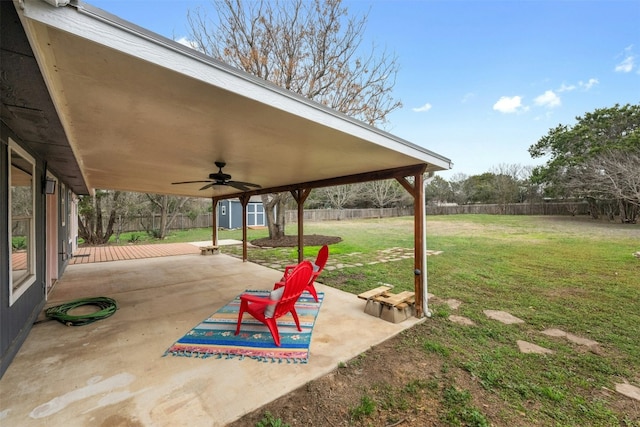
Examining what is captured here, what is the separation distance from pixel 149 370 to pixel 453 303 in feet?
13.3

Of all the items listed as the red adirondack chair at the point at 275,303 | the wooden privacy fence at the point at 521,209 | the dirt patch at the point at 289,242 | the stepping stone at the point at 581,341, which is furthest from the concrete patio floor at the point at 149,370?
the wooden privacy fence at the point at 521,209

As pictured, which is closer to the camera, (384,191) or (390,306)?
(390,306)

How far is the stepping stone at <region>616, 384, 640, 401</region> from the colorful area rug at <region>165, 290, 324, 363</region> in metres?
2.67

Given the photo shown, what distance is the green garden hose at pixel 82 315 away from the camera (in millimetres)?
3383

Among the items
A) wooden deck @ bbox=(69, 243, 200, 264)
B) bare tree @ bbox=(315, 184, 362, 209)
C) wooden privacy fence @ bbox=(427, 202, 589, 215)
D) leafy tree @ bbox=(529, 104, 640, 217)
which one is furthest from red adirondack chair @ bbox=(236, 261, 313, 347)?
wooden privacy fence @ bbox=(427, 202, 589, 215)

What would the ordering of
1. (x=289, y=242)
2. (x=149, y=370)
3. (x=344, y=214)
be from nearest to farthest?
(x=149, y=370) < (x=289, y=242) < (x=344, y=214)

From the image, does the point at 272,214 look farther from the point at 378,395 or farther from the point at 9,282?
the point at 378,395

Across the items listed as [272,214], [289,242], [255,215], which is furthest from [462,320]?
[255,215]

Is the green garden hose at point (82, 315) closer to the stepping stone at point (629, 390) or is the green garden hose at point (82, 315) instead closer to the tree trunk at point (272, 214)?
the stepping stone at point (629, 390)

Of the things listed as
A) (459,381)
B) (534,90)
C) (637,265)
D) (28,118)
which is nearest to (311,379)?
(459,381)

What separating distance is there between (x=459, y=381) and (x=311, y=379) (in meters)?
1.30

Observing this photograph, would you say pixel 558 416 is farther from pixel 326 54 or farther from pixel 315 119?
pixel 326 54

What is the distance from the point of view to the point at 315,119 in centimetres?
218

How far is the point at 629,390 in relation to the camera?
7.21 ft
